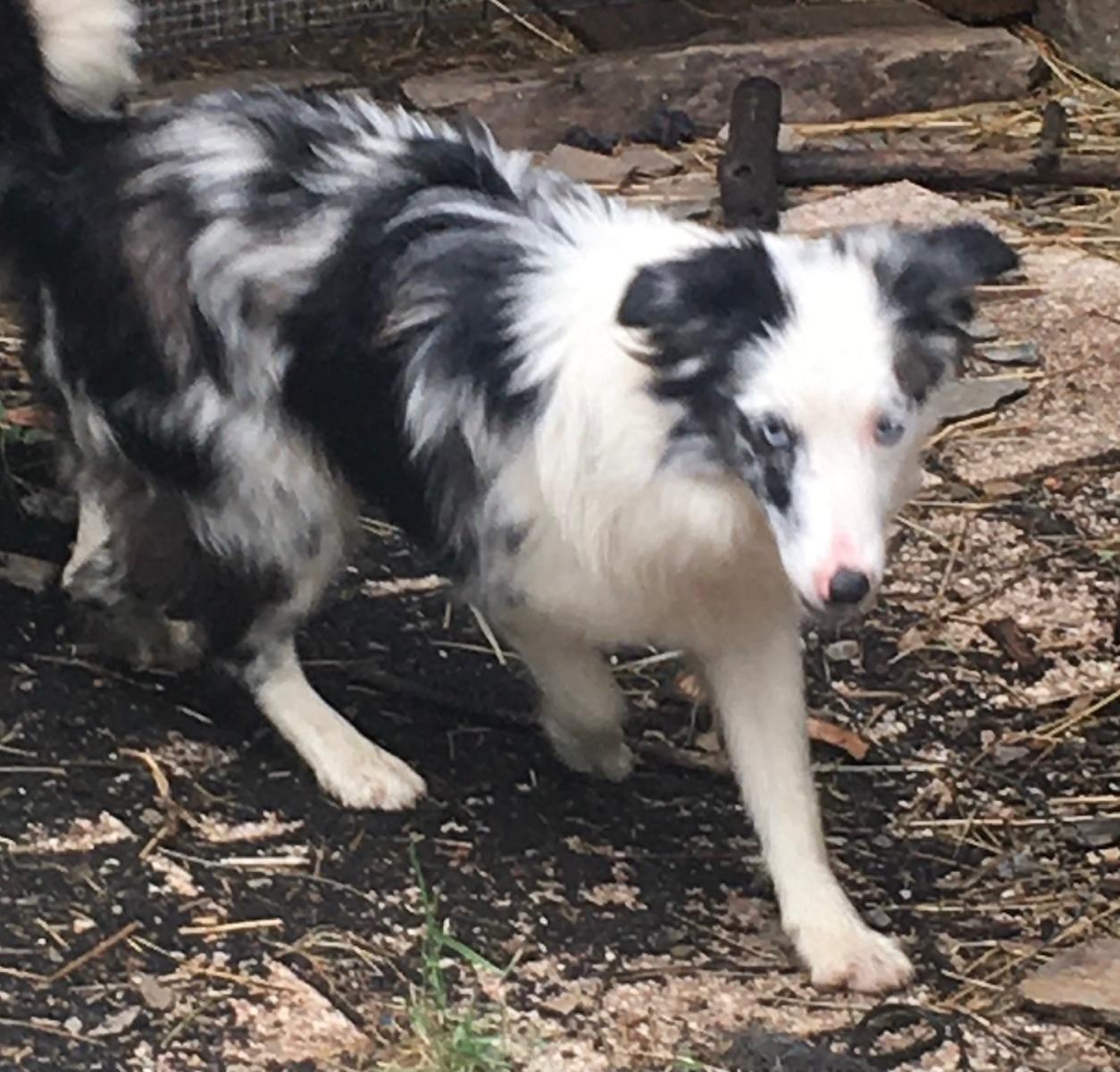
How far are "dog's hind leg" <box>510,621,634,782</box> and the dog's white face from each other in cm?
60

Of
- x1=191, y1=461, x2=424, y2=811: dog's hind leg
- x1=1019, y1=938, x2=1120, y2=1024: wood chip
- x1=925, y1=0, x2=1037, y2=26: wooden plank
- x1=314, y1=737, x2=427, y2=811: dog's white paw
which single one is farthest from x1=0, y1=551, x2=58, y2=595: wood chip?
x1=925, y1=0, x2=1037, y2=26: wooden plank

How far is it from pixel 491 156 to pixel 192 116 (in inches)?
16.6

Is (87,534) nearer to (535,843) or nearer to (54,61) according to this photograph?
(54,61)

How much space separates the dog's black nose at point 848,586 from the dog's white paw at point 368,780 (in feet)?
3.26

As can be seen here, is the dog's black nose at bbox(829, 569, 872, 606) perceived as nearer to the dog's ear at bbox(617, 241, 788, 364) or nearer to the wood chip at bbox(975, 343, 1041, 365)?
the dog's ear at bbox(617, 241, 788, 364)

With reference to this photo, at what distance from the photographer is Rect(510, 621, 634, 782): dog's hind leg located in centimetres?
323

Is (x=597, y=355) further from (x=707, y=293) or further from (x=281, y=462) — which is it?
(x=281, y=462)

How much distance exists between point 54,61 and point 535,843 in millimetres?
1275

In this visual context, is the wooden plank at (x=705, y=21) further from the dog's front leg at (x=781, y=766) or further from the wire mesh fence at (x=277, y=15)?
the dog's front leg at (x=781, y=766)

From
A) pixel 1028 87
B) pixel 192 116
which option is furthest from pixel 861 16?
pixel 192 116

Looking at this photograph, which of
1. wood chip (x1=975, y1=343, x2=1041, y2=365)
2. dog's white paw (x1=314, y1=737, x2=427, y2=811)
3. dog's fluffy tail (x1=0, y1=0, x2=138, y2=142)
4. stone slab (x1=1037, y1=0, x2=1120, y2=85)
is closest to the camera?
dog's fluffy tail (x1=0, y1=0, x2=138, y2=142)

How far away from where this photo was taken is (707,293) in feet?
8.66

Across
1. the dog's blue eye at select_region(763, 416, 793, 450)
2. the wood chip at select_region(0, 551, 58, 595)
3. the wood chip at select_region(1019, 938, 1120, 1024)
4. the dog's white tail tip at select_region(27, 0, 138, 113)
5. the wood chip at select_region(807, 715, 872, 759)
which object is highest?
the dog's white tail tip at select_region(27, 0, 138, 113)

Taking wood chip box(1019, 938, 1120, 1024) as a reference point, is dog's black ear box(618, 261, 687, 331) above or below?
above
